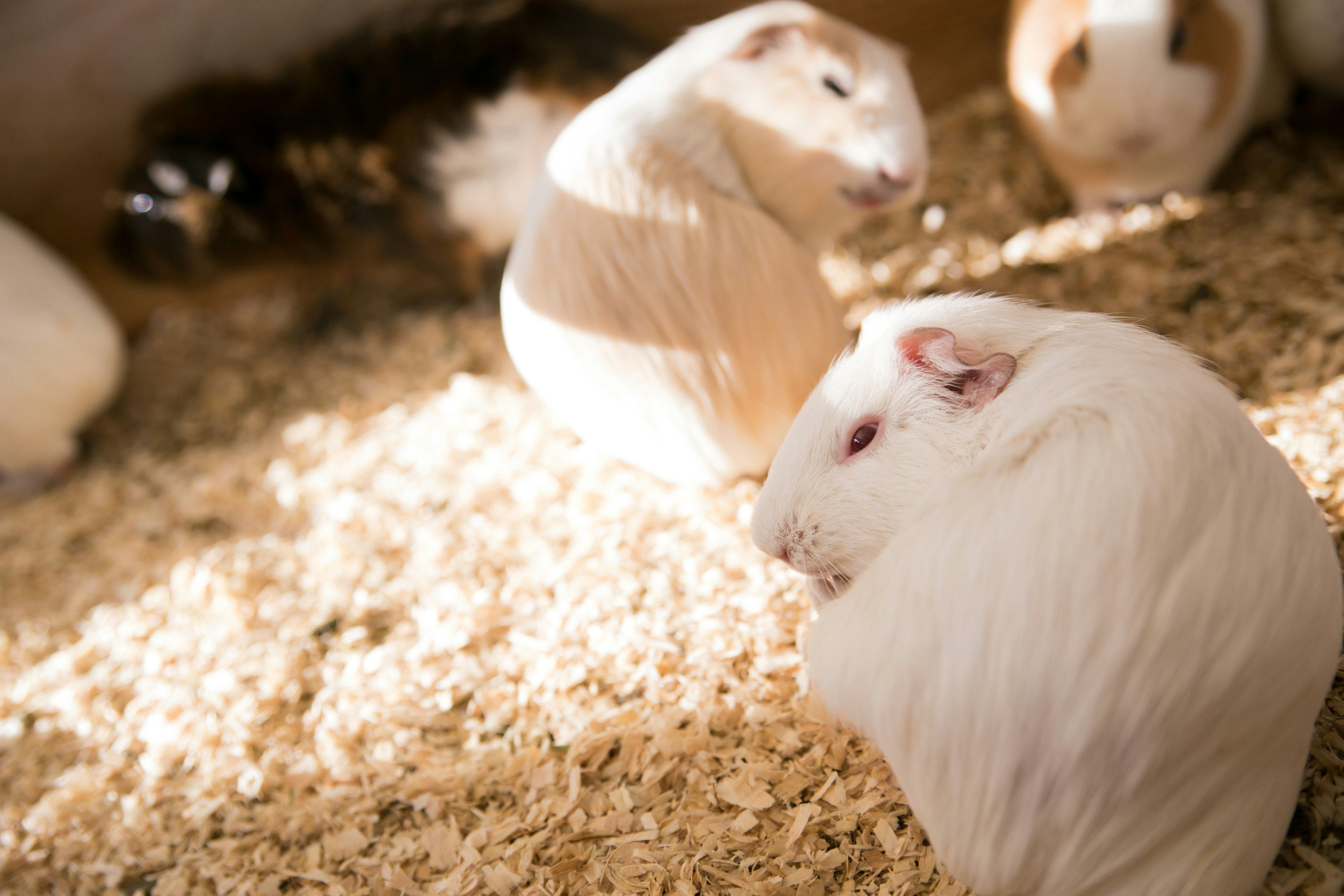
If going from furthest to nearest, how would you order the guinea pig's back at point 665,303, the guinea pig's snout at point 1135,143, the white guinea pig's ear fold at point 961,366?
the guinea pig's snout at point 1135,143, the guinea pig's back at point 665,303, the white guinea pig's ear fold at point 961,366

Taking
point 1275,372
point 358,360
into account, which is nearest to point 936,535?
point 1275,372

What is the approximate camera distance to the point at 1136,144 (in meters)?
2.34

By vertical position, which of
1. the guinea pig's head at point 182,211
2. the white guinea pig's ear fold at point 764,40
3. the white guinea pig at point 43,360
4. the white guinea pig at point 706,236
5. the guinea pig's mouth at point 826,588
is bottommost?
the white guinea pig at point 43,360

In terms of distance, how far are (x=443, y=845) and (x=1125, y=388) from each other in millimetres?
1441

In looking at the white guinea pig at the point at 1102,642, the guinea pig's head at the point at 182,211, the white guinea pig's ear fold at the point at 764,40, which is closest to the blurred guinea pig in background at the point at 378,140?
the guinea pig's head at the point at 182,211

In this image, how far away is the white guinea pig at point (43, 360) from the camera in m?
2.84

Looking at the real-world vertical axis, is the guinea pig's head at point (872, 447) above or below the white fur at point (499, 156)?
above

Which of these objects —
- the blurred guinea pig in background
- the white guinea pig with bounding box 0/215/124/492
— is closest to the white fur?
the blurred guinea pig in background

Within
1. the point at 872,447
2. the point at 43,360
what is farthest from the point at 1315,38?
the point at 43,360

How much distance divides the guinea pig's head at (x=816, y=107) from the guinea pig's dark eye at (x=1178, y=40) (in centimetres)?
82

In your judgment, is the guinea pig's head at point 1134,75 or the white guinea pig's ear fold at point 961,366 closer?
the white guinea pig's ear fold at point 961,366

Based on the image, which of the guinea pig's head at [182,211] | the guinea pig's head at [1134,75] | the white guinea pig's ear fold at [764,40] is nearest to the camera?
the white guinea pig's ear fold at [764,40]

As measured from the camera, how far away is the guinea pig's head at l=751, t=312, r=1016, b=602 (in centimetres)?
122

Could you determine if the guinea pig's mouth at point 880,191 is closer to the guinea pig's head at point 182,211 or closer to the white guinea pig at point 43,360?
the guinea pig's head at point 182,211
